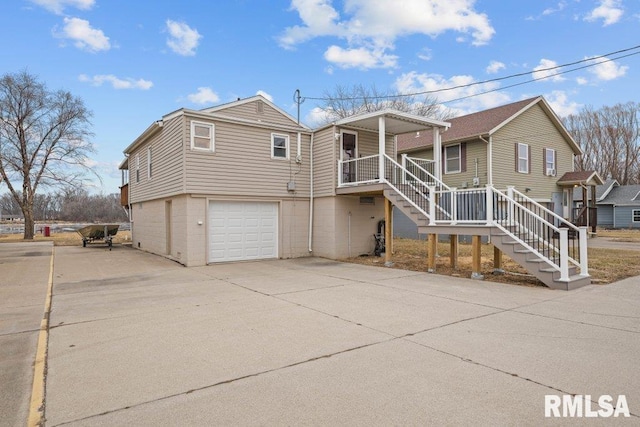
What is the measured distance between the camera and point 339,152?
14031 millimetres

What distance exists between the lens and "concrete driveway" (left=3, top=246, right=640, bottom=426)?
3074mm

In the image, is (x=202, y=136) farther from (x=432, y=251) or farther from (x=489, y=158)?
(x=489, y=158)

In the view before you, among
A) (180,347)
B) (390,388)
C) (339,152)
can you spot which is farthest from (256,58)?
(390,388)

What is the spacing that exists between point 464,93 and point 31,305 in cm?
1925

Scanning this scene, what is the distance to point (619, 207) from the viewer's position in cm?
3378

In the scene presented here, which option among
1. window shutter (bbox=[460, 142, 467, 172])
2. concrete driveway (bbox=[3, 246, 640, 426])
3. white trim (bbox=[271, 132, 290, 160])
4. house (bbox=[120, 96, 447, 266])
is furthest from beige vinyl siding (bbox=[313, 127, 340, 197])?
window shutter (bbox=[460, 142, 467, 172])

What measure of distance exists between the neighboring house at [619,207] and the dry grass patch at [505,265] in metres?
23.8

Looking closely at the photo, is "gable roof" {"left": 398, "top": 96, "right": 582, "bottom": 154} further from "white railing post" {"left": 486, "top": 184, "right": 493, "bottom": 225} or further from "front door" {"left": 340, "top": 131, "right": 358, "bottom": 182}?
"white railing post" {"left": 486, "top": 184, "right": 493, "bottom": 225}

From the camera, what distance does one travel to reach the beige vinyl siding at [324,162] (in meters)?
13.9

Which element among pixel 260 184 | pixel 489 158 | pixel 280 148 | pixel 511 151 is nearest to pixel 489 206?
pixel 260 184

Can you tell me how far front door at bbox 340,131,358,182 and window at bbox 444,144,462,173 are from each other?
7.24 metres

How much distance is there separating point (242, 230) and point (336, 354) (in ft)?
31.5

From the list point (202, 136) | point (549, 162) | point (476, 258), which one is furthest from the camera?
point (549, 162)

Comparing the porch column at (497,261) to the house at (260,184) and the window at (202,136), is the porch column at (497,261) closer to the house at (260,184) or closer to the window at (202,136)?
the house at (260,184)
